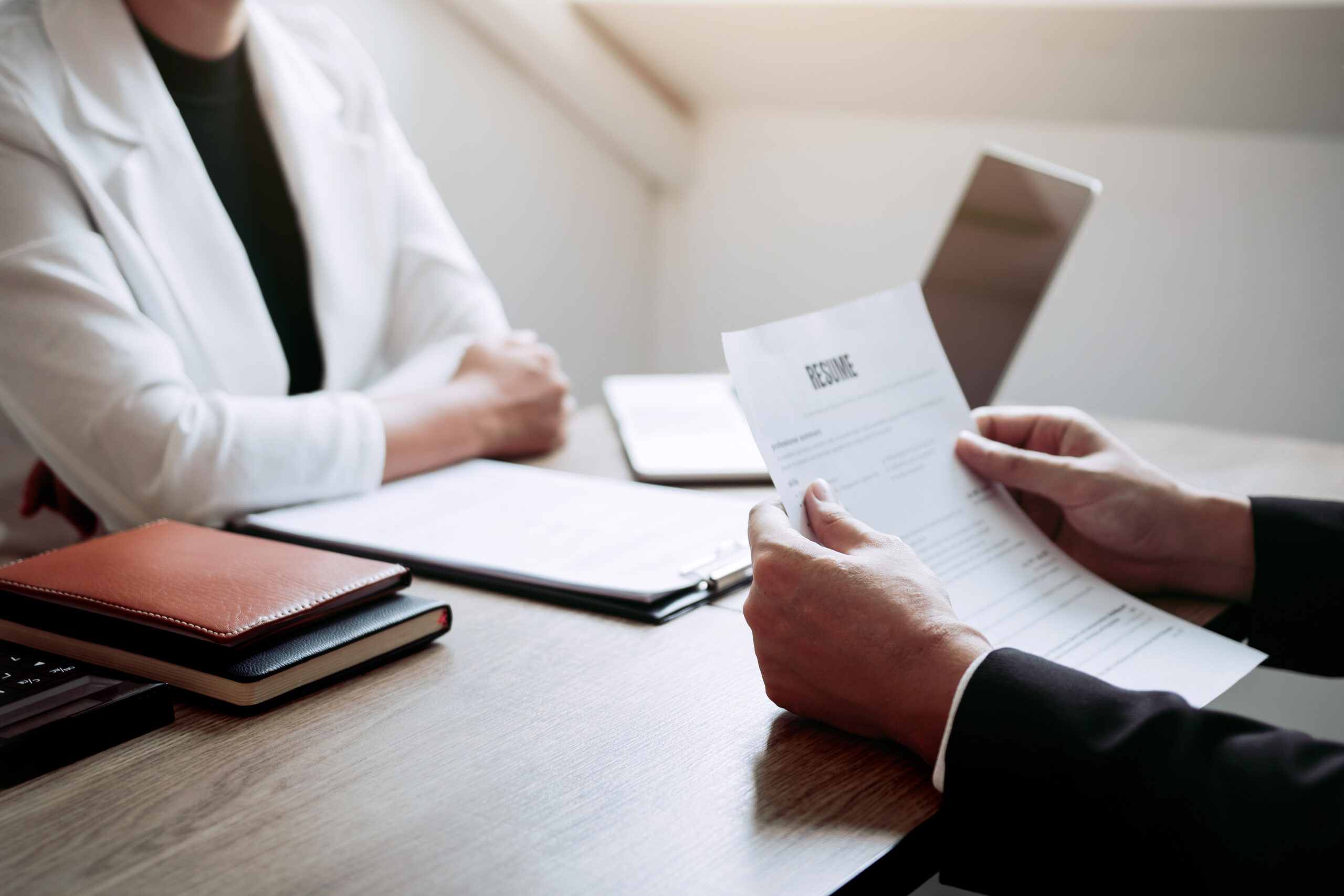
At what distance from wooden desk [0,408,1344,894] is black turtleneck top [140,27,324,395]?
77cm

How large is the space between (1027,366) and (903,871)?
1.71m

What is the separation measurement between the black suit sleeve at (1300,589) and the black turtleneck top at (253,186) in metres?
1.09

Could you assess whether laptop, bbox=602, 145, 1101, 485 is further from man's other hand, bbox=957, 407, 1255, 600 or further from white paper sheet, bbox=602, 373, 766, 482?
man's other hand, bbox=957, 407, 1255, 600

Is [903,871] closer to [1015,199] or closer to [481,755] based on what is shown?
[481,755]

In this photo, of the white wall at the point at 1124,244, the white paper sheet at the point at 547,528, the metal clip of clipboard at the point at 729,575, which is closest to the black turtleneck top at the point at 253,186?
the white paper sheet at the point at 547,528

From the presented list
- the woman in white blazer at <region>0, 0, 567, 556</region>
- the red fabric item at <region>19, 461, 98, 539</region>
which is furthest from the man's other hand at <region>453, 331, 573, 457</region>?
the red fabric item at <region>19, 461, 98, 539</region>

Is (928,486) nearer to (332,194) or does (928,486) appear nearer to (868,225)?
(332,194)

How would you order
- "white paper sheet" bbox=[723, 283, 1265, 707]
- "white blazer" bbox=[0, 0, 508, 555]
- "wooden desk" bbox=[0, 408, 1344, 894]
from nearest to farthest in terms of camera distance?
"wooden desk" bbox=[0, 408, 1344, 894], "white paper sheet" bbox=[723, 283, 1265, 707], "white blazer" bbox=[0, 0, 508, 555]

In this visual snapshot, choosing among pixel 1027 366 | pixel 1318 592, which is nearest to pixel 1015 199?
pixel 1318 592

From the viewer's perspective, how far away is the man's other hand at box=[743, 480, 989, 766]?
22.1 inches

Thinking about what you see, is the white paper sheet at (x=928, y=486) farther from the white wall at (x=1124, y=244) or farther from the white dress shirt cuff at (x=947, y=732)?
the white wall at (x=1124, y=244)

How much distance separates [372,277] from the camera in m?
1.36

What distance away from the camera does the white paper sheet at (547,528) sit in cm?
79

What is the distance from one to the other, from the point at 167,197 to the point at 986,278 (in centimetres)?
91
